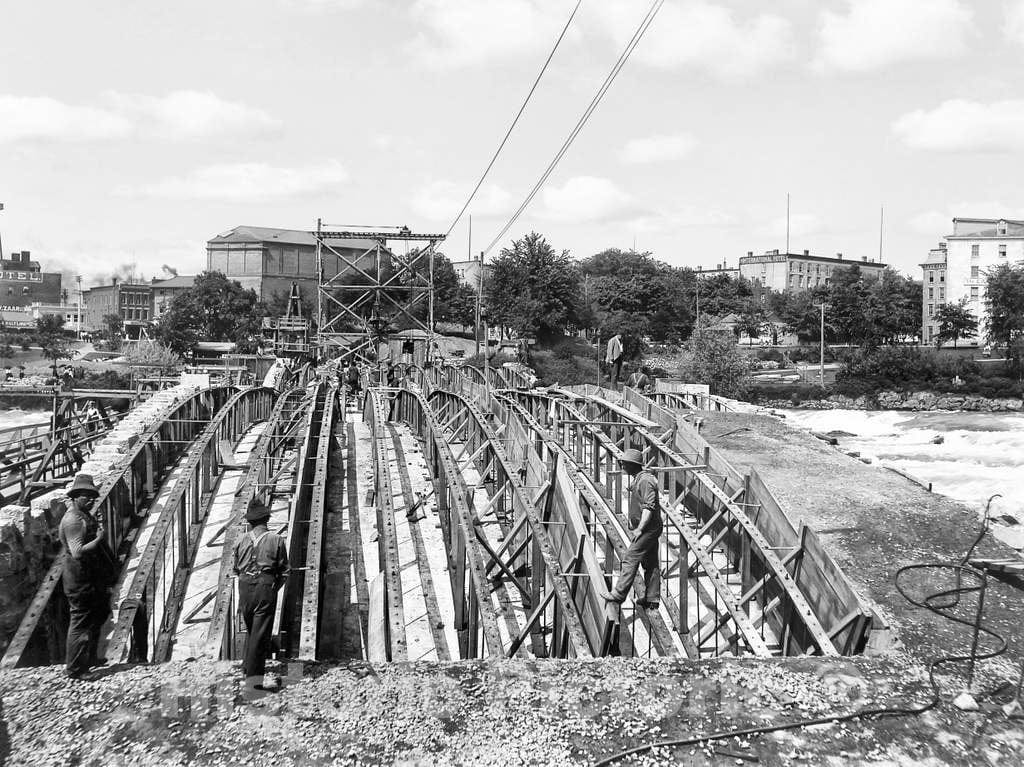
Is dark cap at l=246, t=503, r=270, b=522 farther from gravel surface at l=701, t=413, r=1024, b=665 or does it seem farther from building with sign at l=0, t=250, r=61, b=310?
building with sign at l=0, t=250, r=61, b=310

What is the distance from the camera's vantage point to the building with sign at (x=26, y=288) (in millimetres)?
133500

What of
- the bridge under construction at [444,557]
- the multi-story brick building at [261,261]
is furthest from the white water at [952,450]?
the multi-story brick building at [261,261]

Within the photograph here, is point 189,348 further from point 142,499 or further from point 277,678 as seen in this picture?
point 277,678

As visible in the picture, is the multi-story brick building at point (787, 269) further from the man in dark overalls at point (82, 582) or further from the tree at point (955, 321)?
the man in dark overalls at point (82, 582)

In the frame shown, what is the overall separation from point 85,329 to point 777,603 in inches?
5077

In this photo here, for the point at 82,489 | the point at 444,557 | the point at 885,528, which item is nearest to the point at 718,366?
the point at 885,528

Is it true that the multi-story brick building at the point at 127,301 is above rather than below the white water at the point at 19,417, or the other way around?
above

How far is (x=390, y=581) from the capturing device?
29.0ft

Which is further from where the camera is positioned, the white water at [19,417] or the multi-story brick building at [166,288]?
the multi-story brick building at [166,288]

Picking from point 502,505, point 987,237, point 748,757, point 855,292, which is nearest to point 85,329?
point 855,292

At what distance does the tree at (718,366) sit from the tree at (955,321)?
75.0 ft

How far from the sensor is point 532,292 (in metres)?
63.7

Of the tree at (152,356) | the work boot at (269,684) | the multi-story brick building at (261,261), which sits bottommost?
the work boot at (269,684)

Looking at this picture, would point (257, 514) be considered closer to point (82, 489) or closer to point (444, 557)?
point (82, 489)
